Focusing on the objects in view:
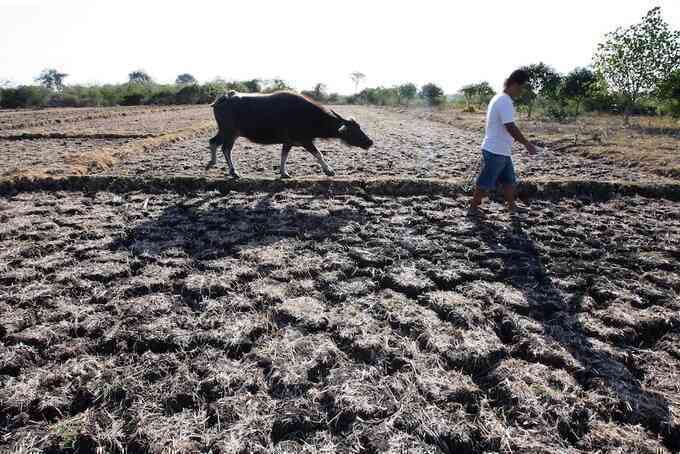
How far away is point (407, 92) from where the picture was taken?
161ft

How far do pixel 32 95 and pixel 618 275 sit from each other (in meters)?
42.3

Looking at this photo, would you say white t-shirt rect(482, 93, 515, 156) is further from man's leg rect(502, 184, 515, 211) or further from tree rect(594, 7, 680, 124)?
tree rect(594, 7, 680, 124)

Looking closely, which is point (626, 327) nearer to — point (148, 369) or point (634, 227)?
point (634, 227)

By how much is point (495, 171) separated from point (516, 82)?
2.99ft

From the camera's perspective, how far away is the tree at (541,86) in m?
25.4

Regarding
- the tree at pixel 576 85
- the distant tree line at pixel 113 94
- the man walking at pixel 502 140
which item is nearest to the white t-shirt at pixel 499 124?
the man walking at pixel 502 140

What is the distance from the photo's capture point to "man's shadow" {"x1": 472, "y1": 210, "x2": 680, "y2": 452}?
1787 millimetres

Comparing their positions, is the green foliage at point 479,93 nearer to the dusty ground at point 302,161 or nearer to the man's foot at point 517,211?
the dusty ground at point 302,161

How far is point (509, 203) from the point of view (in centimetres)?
457

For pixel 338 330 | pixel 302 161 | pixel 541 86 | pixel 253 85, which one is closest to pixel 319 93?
pixel 253 85

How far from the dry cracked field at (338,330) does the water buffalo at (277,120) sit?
185 centimetres

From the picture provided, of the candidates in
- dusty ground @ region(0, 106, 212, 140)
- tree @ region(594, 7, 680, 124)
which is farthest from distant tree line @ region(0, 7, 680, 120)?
dusty ground @ region(0, 106, 212, 140)

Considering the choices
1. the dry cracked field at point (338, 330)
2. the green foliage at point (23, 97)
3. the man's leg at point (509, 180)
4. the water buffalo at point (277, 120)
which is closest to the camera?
the dry cracked field at point (338, 330)

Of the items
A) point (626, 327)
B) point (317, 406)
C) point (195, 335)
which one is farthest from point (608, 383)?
point (195, 335)
